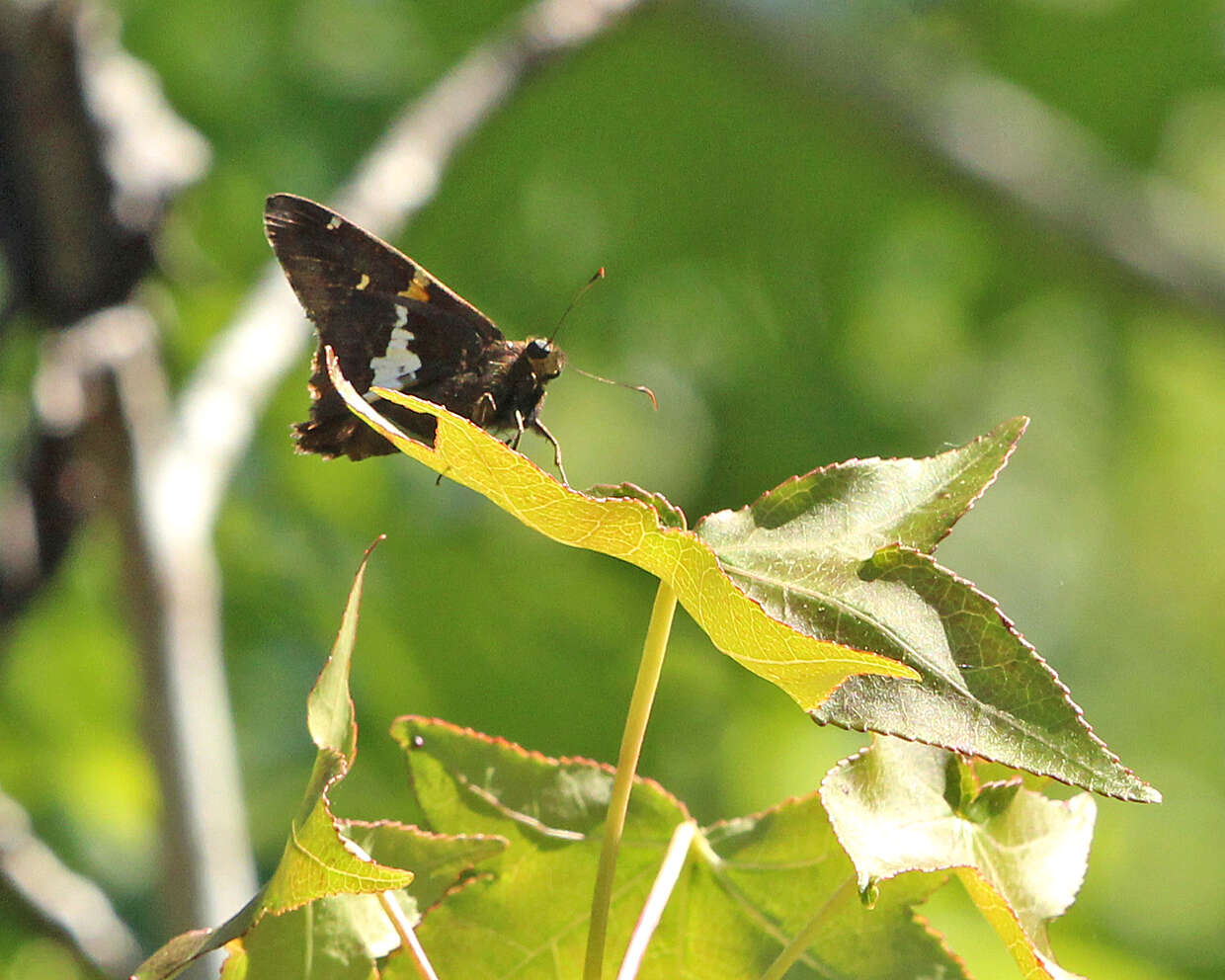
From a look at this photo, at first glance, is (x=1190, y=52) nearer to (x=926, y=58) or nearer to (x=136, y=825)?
(x=926, y=58)

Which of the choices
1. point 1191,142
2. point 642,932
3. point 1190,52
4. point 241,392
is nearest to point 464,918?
point 642,932

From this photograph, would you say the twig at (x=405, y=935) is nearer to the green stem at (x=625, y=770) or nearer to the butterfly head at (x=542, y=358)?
the green stem at (x=625, y=770)

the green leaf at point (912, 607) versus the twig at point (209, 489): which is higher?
the green leaf at point (912, 607)

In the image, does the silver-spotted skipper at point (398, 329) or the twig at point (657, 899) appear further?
the silver-spotted skipper at point (398, 329)

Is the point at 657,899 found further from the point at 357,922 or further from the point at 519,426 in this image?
the point at 519,426

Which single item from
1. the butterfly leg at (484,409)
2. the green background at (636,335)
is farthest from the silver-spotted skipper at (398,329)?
the green background at (636,335)

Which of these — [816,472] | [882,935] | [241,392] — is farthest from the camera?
[241,392]
